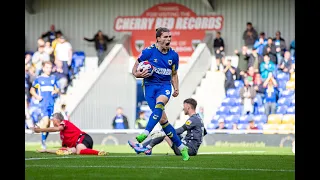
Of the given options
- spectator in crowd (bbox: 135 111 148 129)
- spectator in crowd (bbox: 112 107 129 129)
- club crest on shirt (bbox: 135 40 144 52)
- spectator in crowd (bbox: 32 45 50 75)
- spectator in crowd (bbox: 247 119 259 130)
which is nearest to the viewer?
spectator in crowd (bbox: 247 119 259 130)

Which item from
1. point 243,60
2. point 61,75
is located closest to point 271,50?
point 243,60

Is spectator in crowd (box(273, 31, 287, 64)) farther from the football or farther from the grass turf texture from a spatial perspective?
the football

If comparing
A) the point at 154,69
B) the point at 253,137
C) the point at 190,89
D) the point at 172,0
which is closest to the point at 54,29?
the point at 172,0

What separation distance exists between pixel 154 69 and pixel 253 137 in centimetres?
1302

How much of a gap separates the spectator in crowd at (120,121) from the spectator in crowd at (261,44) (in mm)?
4984

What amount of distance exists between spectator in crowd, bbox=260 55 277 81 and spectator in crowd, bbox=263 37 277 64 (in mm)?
175

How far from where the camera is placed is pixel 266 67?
2931 cm

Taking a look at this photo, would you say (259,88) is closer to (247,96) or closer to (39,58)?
(247,96)

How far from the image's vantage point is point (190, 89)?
29797mm

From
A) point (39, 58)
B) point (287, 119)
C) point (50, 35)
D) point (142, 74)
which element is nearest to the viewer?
point (142, 74)

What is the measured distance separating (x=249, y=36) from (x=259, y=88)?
10.0ft

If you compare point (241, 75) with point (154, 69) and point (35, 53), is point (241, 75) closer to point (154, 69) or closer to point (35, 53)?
point (35, 53)

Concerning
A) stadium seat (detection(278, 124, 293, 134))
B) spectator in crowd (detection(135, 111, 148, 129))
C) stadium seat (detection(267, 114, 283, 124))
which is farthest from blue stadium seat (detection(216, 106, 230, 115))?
spectator in crowd (detection(135, 111, 148, 129))

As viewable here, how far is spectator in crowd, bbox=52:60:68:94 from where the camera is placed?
31.8 meters
